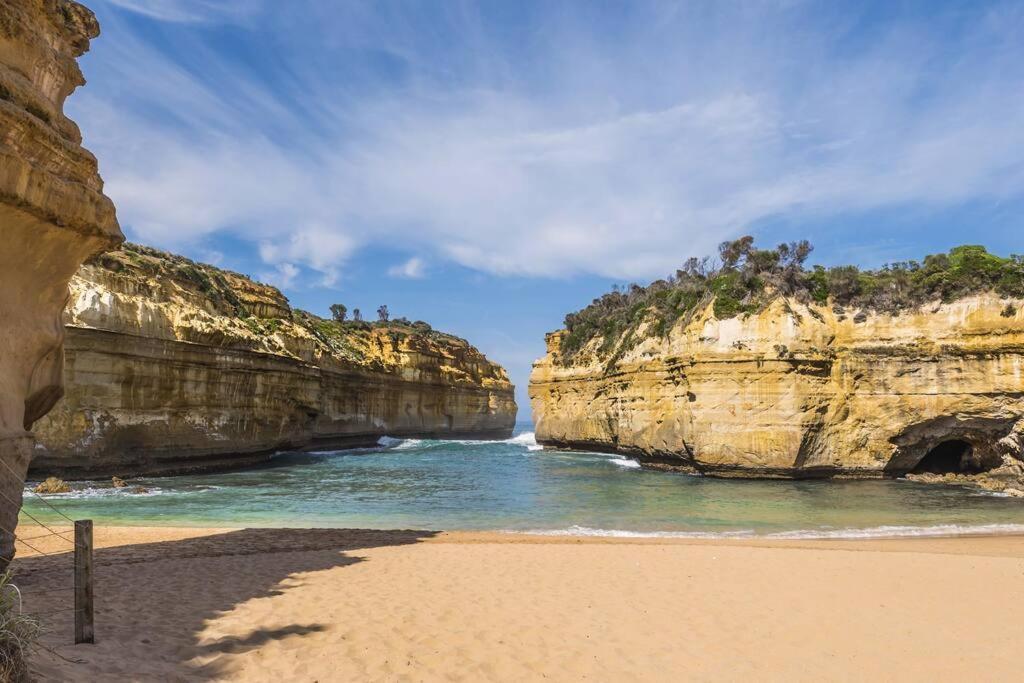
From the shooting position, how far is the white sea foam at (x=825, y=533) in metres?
14.1

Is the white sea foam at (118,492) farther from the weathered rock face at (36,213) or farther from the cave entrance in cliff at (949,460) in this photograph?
the cave entrance in cliff at (949,460)

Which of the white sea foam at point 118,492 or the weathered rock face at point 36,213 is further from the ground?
the weathered rock face at point 36,213

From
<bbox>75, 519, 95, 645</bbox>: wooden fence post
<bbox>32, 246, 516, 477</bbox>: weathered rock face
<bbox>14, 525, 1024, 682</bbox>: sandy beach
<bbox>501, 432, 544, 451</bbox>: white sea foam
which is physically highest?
<bbox>32, 246, 516, 477</bbox>: weathered rock face

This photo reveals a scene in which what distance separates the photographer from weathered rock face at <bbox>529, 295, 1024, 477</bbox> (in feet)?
74.5

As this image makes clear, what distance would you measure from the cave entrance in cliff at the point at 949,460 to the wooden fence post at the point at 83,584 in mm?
29226

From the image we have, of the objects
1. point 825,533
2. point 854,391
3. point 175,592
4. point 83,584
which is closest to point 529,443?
point 854,391

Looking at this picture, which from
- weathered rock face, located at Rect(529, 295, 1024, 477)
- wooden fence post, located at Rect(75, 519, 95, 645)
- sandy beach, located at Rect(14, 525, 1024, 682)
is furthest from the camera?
weathered rock face, located at Rect(529, 295, 1024, 477)

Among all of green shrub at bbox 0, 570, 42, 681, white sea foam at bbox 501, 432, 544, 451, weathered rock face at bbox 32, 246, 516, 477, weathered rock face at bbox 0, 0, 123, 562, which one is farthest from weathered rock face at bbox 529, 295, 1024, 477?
green shrub at bbox 0, 570, 42, 681

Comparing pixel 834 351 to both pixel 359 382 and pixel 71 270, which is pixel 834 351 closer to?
pixel 71 270

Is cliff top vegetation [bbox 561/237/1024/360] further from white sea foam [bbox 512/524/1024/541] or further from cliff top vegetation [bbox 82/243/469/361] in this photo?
cliff top vegetation [bbox 82/243/469/361]

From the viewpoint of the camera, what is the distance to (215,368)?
30.0 meters

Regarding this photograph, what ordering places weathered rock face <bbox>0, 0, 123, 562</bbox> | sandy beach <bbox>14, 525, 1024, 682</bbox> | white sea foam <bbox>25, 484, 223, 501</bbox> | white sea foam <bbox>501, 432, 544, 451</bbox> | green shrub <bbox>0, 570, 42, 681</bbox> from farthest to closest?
1. white sea foam <bbox>501, 432, 544, 451</bbox>
2. white sea foam <bbox>25, 484, 223, 501</bbox>
3. weathered rock face <bbox>0, 0, 123, 562</bbox>
4. sandy beach <bbox>14, 525, 1024, 682</bbox>
5. green shrub <bbox>0, 570, 42, 681</bbox>

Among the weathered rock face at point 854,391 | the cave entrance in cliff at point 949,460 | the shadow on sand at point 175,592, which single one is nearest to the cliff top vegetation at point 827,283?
the weathered rock face at point 854,391

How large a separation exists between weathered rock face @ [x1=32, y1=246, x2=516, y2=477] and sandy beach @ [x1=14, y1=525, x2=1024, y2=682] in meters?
14.3
